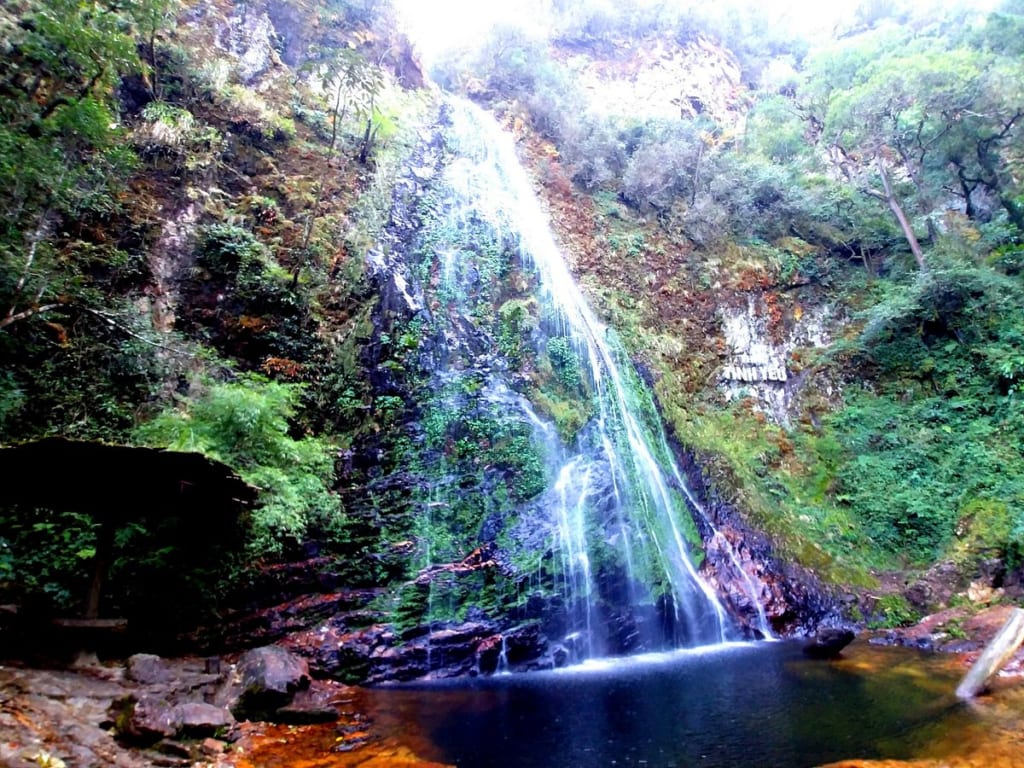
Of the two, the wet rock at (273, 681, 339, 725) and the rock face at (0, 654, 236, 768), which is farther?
the wet rock at (273, 681, 339, 725)

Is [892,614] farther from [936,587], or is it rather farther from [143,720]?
[143,720]

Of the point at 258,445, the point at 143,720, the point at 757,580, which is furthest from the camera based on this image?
the point at 757,580

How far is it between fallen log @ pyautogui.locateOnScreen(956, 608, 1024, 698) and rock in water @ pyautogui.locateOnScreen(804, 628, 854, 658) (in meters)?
1.78

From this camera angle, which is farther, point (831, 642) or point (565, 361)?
point (565, 361)

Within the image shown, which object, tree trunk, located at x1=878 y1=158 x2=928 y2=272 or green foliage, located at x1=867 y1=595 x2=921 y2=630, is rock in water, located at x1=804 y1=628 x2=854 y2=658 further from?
tree trunk, located at x1=878 y1=158 x2=928 y2=272

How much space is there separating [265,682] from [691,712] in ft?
16.3

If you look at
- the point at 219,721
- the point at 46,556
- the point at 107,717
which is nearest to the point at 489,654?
the point at 219,721

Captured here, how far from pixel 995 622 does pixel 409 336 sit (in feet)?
37.8

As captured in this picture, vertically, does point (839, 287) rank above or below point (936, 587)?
above

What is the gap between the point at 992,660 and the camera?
22.0 feet

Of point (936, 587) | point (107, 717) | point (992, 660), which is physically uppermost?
point (936, 587)

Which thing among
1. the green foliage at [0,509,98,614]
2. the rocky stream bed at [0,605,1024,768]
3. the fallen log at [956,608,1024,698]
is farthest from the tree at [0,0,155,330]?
the fallen log at [956,608,1024,698]

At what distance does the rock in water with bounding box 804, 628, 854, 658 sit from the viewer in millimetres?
8688

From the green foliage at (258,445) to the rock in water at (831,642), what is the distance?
309 inches
